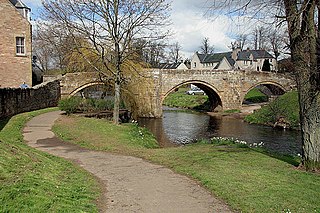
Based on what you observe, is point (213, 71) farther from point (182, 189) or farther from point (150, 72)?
point (182, 189)

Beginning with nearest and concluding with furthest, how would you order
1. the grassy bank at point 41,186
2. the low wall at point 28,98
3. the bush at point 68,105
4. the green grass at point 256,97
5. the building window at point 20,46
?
the grassy bank at point 41,186 < the low wall at point 28,98 < the bush at point 68,105 < the building window at point 20,46 < the green grass at point 256,97

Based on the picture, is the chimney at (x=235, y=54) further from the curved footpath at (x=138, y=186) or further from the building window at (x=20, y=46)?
the curved footpath at (x=138, y=186)

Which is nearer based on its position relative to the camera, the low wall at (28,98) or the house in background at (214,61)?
the low wall at (28,98)

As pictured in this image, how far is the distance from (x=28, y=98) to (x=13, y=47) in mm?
5027

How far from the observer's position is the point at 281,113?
2914 cm

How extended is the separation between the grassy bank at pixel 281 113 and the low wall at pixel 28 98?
17263 millimetres

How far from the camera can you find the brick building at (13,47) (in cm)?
2320

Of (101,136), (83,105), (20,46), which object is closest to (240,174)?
(101,136)

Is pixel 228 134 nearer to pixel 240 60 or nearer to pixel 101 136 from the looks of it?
pixel 101 136

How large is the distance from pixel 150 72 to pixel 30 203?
29.0 m

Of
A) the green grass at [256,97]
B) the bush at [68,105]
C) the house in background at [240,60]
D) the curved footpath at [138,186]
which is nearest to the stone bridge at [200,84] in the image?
the green grass at [256,97]

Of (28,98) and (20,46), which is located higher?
(20,46)

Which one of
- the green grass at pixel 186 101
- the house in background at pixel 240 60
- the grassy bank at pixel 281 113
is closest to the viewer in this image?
the grassy bank at pixel 281 113

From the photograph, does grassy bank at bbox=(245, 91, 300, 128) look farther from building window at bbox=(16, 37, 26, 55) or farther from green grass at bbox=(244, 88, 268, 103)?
building window at bbox=(16, 37, 26, 55)
